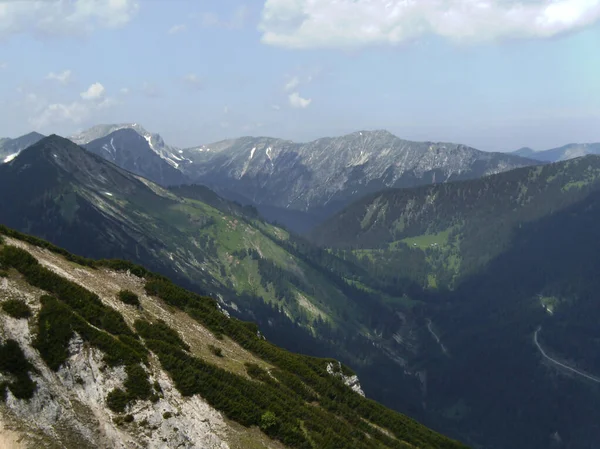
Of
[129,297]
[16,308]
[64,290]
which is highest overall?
[64,290]

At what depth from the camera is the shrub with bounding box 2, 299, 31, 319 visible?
2297 inches

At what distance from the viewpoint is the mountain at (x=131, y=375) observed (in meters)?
54.6

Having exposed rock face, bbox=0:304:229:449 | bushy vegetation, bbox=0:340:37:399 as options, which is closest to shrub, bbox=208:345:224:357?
exposed rock face, bbox=0:304:229:449

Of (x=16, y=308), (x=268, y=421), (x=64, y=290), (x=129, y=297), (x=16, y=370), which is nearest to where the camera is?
(x=16, y=370)

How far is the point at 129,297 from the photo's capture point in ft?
257

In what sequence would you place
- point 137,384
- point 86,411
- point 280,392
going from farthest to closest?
point 280,392 < point 137,384 < point 86,411

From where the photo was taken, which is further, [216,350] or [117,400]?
[216,350]

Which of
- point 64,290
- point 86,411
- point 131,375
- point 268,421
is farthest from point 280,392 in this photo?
A: point 64,290

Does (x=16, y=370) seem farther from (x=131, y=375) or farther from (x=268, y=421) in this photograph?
(x=268, y=421)

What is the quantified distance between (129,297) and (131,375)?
2068 centimetres

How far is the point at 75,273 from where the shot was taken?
79.1 m

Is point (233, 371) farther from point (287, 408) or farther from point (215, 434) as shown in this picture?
point (215, 434)

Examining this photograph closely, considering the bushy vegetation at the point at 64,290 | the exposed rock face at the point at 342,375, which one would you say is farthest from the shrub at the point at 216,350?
the exposed rock face at the point at 342,375

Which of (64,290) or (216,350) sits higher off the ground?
(64,290)
